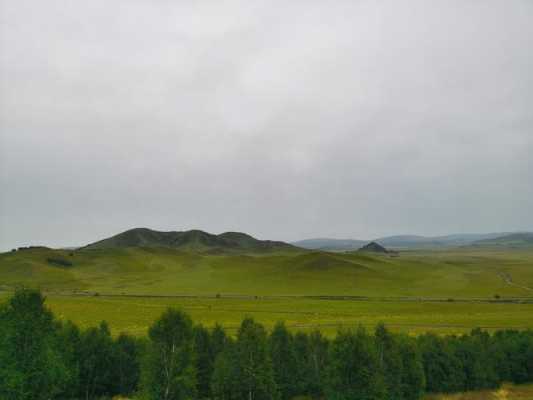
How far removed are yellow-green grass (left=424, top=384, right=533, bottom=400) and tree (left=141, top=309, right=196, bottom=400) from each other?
25736mm

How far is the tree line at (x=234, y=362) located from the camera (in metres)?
35.6

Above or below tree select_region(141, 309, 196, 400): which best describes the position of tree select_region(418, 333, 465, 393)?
below

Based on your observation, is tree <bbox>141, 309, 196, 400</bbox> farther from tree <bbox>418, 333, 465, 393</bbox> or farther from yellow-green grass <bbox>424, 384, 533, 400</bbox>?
tree <bbox>418, 333, 465, 393</bbox>

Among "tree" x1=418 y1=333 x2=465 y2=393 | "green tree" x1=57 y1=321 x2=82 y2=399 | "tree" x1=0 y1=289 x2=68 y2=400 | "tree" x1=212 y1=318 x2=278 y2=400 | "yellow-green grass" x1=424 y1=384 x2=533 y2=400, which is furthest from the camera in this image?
"tree" x1=418 y1=333 x2=465 y2=393

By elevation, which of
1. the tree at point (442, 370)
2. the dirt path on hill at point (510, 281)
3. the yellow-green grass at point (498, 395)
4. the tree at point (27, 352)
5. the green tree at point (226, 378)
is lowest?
the dirt path on hill at point (510, 281)

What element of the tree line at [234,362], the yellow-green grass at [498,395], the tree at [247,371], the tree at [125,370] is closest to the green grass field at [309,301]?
the tree line at [234,362]

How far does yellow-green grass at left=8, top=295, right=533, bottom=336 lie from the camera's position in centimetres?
8494

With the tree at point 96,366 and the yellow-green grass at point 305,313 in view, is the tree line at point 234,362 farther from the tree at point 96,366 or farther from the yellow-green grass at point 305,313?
the yellow-green grass at point 305,313

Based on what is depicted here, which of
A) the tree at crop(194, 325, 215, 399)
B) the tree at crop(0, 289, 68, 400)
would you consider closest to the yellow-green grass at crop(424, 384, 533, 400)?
the tree at crop(194, 325, 215, 399)

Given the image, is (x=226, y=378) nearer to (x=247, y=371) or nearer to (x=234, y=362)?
(x=234, y=362)

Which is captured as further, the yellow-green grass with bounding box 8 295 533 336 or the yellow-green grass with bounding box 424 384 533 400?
the yellow-green grass with bounding box 8 295 533 336

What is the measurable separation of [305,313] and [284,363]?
6379 cm

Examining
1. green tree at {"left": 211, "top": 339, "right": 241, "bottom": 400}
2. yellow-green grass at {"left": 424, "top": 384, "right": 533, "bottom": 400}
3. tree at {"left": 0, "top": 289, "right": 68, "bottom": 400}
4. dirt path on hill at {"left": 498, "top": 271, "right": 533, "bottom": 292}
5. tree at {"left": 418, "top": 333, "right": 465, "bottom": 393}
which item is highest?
tree at {"left": 0, "top": 289, "right": 68, "bottom": 400}

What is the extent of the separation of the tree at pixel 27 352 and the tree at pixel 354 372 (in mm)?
24069
